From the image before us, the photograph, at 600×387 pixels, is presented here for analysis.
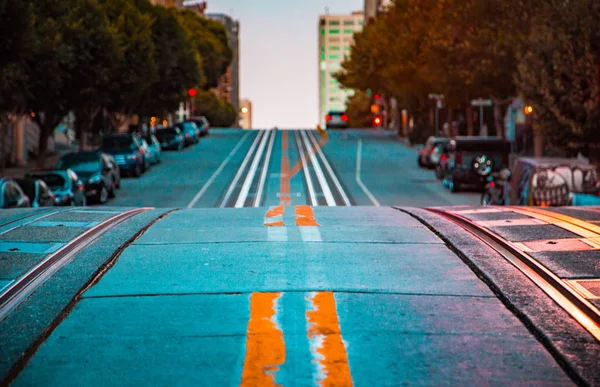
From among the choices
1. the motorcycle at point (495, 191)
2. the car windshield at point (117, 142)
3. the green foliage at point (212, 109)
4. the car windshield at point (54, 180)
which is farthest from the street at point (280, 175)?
the green foliage at point (212, 109)

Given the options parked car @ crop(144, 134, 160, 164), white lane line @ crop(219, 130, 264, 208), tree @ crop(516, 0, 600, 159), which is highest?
tree @ crop(516, 0, 600, 159)

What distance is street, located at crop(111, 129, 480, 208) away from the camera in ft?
113

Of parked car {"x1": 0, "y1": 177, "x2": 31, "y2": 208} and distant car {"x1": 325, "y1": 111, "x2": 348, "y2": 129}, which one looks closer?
parked car {"x1": 0, "y1": 177, "x2": 31, "y2": 208}

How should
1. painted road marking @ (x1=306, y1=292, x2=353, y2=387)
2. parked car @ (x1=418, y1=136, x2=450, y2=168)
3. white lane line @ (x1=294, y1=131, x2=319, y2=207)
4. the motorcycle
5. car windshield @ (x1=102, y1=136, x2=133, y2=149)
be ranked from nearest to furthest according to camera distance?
painted road marking @ (x1=306, y1=292, x2=353, y2=387) < the motorcycle < white lane line @ (x1=294, y1=131, x2=319, y2=207) < car windshield @ (x1=102, y1=136, x2=133, y2=149) < parked car @ (x1=418, y1=136, x2=450, y2=168)

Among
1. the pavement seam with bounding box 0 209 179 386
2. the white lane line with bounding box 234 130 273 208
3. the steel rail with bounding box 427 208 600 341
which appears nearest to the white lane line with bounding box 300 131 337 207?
the white lane line with bounding box 234 130 273 208

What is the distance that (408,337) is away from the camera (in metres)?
7.37

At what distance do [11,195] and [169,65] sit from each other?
44761 millimetres

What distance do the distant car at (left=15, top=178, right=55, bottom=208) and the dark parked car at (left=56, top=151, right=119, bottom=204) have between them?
8155mm

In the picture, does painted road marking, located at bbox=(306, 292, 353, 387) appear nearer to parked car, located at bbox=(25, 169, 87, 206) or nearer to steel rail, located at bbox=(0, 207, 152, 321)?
steel rail, located at bbox=(0, 207, 152, 321)

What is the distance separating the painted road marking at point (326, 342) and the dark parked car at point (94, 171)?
23.6 metres

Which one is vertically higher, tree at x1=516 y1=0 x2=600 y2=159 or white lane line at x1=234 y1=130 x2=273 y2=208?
tree at x1=516 y1=0 x2=600 y2=159

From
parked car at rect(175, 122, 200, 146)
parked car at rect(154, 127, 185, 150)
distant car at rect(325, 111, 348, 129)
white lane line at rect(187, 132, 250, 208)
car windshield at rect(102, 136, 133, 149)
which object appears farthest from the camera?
distant car at rect(325, 111, 348, 129)

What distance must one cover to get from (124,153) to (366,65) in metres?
49.6

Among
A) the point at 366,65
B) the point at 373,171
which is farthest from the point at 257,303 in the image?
the point at 366,65
